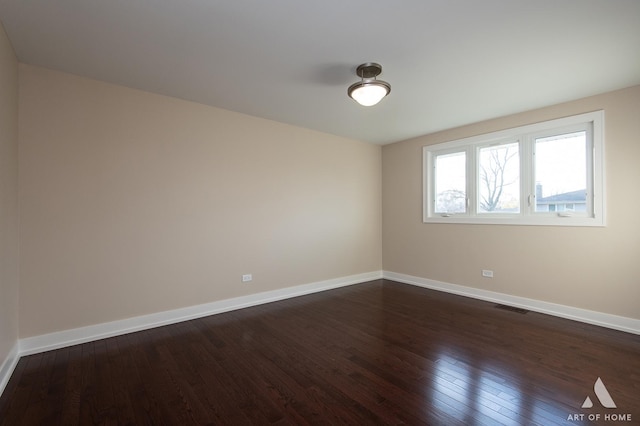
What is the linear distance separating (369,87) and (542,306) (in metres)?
3.52

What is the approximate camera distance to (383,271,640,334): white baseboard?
121 inches

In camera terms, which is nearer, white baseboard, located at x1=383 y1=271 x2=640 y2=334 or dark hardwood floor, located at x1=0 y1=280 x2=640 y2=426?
dark hardwood floor, located at x1=0 y1=280 x2=640 y2=426

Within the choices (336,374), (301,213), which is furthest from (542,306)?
(301,213)

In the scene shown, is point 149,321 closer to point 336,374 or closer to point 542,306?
point 336,374

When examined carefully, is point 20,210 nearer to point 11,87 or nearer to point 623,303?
point 11,87

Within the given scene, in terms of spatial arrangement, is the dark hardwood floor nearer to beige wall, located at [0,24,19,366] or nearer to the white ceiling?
beige wall, located at [0,24,19,366]

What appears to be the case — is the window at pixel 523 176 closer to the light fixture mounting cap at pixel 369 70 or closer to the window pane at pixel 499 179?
the window pane at pixel 499 179

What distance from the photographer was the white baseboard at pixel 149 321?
2590mm

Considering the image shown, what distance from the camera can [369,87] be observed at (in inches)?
100

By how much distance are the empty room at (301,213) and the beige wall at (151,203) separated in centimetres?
2

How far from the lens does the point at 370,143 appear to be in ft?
17.8

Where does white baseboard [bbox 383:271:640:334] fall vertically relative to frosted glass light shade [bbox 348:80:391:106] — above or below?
below

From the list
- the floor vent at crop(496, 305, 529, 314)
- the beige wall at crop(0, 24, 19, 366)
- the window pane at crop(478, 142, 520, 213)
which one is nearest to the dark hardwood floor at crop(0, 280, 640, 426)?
the floor vent at crop(496, 305, 529, 314)

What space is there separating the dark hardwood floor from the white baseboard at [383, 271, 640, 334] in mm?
170
